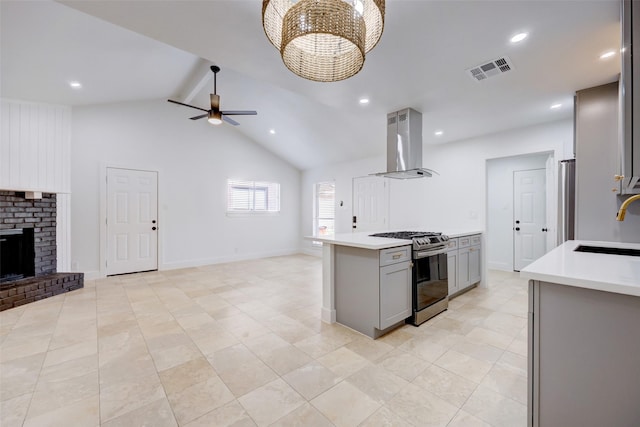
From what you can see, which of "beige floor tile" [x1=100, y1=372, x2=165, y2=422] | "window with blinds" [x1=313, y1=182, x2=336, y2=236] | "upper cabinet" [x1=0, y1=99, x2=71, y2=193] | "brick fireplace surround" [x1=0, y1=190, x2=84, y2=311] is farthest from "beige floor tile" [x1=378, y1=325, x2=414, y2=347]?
"upper cabinet" [x1=0, y1=99, x2=71, y2=193]

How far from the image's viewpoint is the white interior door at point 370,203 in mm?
5768

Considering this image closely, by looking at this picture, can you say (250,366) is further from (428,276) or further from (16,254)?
(16,254)

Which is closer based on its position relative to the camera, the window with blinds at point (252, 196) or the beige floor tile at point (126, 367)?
the beige floor tile at point (126, 367)

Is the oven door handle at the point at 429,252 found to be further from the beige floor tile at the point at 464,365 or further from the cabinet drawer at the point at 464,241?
the beige floor tile at the point at 464,365

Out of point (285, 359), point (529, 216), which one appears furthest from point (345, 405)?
point (529, 216)

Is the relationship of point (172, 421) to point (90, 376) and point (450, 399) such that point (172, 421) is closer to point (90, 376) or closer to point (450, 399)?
point (90, 376)

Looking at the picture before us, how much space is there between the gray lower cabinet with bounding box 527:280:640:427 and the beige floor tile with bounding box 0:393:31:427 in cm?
282

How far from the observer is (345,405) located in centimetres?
165

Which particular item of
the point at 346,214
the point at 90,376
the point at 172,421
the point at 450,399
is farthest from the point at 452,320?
the point at 346,214

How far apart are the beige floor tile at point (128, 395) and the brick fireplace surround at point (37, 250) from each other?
2897 mm

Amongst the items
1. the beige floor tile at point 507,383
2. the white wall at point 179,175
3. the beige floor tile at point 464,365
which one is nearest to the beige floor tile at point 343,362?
the beige floor tile at point 464,365

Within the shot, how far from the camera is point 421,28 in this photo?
1.90m

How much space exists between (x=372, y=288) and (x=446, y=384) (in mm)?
904

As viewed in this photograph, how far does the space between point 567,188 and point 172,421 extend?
4230 mm
